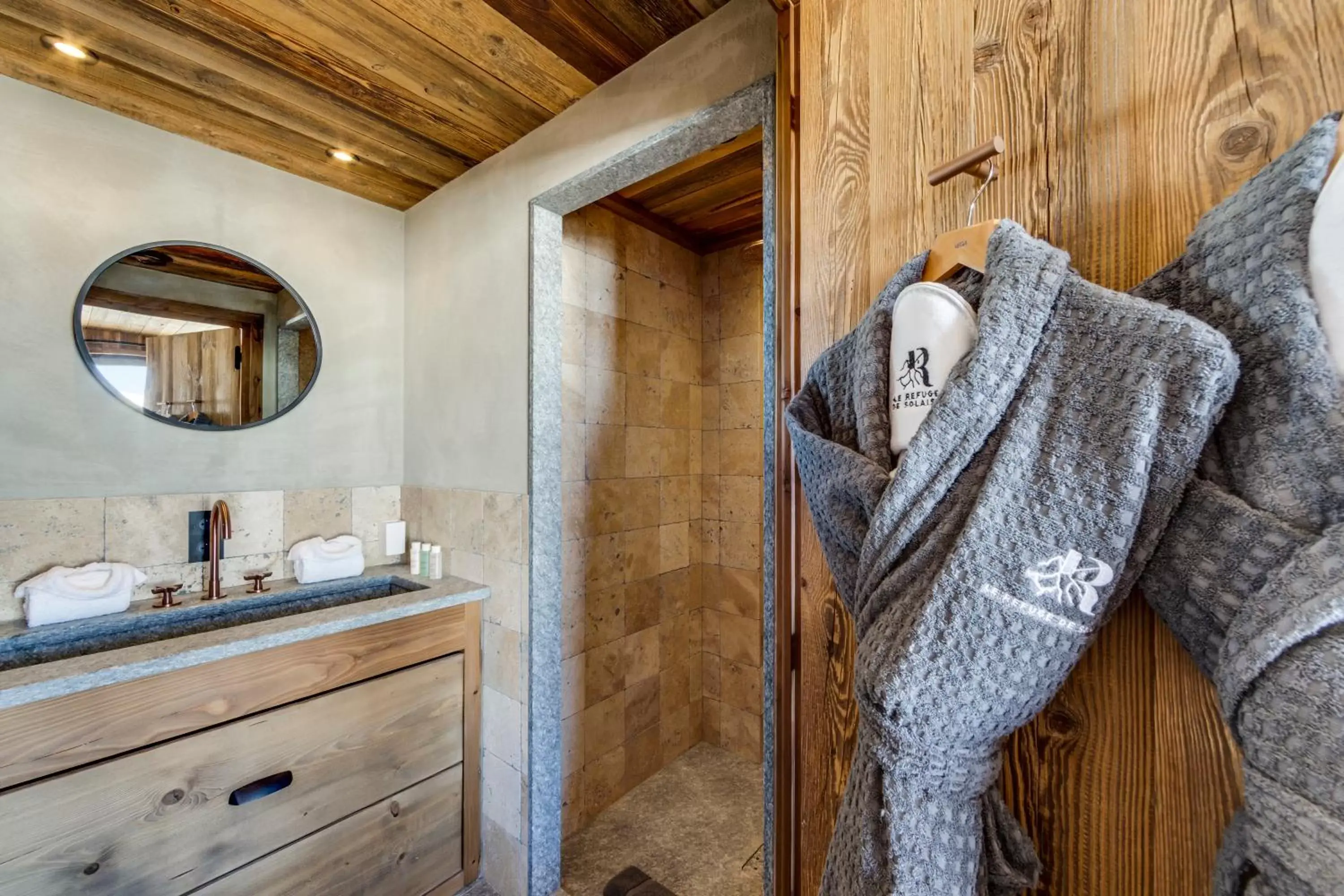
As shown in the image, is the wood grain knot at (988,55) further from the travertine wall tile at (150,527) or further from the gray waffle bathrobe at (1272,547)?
the travertine wall tile at (150,527)

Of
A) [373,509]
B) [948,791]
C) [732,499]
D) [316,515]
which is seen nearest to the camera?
[948,791]

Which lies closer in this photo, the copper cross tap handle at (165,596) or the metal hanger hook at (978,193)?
the metal hanger hook at (978,193)

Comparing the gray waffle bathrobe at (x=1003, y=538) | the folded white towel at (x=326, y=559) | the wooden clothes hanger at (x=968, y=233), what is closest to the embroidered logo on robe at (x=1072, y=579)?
the gray waffle bathrobe at (x=1003, y=538)

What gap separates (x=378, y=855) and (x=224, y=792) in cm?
50

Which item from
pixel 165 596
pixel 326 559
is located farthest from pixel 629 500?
pixel 165 596

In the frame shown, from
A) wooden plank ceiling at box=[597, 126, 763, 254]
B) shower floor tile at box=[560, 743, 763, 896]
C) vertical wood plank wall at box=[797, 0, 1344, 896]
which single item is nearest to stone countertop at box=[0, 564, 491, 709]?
shower floor tile at box=[560, 743, 763, 896]

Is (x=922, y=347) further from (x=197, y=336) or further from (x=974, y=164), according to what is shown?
(x=197, y=336)

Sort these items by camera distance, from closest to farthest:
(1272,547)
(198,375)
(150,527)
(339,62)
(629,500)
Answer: (1272,547) < (339,62) < (150,527) < (198,375) < (629,500)

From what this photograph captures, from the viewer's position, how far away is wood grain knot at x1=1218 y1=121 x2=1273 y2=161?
456mm

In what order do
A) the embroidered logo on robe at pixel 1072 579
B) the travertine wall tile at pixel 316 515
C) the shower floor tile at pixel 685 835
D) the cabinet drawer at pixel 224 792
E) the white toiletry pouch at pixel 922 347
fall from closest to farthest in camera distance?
the embroidered logo on robe at pixel 1072 579
the white toiletry pouch at pixel 922 347
the cabinet drawer at pixel 224 792
the shower floor tile at pixel 685 835
the travertine wall tile at pixel 316 515

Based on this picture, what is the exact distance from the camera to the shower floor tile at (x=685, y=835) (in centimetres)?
180

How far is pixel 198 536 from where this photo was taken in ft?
5.62

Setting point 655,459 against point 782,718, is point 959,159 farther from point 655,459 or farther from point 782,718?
point 655,459

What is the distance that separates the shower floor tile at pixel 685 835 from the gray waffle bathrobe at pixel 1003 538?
1640mm
